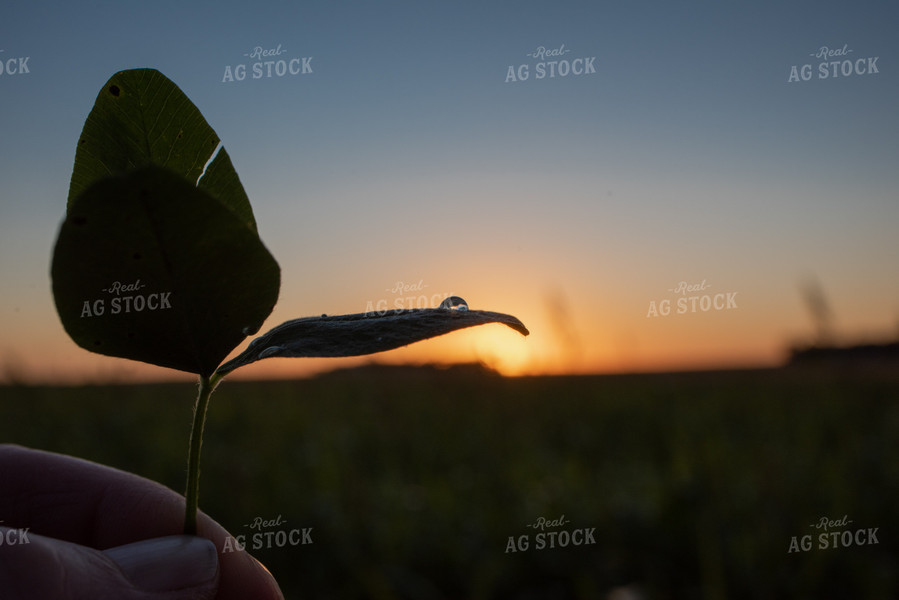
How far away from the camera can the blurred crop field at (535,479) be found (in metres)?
2.61

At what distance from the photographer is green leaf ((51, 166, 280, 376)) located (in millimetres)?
471

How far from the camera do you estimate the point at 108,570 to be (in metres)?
0.86

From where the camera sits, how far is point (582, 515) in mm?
2834

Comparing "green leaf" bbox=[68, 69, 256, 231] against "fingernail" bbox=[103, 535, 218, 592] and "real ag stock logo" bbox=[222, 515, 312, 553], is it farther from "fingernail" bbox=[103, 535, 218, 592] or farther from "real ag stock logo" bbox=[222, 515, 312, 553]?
"real ag stock logo" bbox=[222, 515, 312, 553]

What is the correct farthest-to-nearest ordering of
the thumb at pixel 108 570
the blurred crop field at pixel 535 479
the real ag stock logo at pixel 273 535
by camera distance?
the real ag stock logo at pixel 273 535 < the blurred crop field at pixel 535 479 < the thumb at pixel 108 570

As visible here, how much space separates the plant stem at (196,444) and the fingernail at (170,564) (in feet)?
0.95

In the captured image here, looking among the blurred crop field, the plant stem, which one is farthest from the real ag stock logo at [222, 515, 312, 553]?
the plant stem

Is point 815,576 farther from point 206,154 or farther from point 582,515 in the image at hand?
point 206,154

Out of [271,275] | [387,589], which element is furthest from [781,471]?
[271,275]

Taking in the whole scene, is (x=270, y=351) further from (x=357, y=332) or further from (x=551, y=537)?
(x=551, y=537)

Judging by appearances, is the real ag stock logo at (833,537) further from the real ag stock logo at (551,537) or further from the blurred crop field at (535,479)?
the real ag stock logo at (551,537)

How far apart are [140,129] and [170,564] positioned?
58 cm

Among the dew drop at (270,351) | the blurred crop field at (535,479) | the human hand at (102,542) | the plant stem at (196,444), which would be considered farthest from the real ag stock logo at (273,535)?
the dew drop at (270,351)

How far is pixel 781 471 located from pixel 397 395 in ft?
9.79
